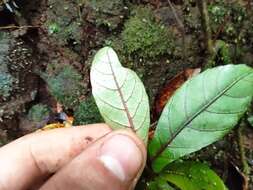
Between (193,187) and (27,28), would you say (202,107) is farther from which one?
(27,28)

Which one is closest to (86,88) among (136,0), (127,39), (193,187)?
(127,39)

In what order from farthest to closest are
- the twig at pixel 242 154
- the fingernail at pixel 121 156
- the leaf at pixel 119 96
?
the twig at pixel 242 154 → the leaf at pixel 119 96 → the fingernail at pixel 121 156

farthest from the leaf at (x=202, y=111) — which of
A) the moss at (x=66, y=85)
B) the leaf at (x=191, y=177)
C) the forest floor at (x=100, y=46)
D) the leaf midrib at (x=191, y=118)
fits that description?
the moss at (x=66, y=85)

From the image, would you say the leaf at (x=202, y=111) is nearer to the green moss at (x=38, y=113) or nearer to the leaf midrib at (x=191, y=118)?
the leaf midrib at (x=191, y=118)

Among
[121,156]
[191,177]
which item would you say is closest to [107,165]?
[121,156]

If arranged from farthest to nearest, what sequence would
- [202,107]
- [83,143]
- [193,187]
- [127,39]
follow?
[127,39], [83,143], [193,187], [202,107]

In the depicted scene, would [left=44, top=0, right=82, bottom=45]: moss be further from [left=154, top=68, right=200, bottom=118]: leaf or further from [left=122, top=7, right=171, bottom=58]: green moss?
[left=154, top=68, right=200, bottom=118]: leaf
